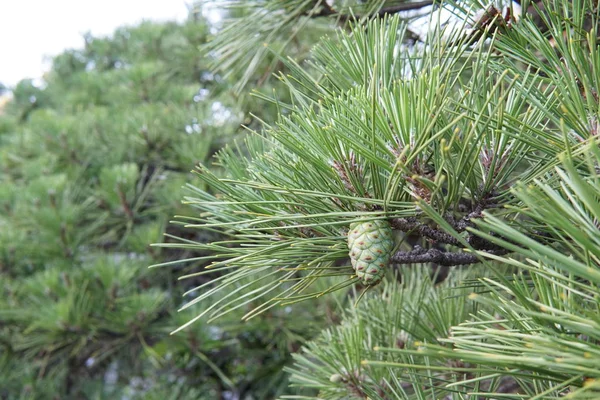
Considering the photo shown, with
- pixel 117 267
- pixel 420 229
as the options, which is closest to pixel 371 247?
pixel 420 229

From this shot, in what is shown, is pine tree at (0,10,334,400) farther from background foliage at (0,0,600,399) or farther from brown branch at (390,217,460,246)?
brown branch at (390,217,460,246)

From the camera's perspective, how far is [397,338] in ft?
1.60

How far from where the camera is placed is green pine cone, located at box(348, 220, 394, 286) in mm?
268

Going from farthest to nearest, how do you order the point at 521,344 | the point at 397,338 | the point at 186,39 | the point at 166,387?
the point at 186,39, the point at 166,387, the point at 397,338, the point at 521,344

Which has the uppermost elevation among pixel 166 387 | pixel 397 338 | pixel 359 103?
pixel 359 103

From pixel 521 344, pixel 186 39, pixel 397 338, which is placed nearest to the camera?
pixel 521 344

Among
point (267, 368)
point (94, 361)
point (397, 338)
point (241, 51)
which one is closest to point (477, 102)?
point (397, 338)

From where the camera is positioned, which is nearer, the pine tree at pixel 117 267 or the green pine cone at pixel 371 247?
the green pine cone at pixel 371 247

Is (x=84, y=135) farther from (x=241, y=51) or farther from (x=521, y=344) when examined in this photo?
(x=521, y=344)

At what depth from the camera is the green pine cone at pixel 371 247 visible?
0.27m

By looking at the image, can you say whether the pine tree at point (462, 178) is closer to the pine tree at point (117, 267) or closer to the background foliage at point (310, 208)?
the background foliage at point (310, 208)

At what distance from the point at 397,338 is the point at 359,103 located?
30cm

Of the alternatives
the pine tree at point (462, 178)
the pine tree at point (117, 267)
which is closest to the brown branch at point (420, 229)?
the pine tree at point (462, 178)

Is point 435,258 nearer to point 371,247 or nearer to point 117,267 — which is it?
point 371,247
